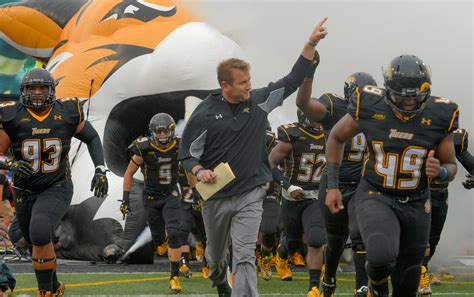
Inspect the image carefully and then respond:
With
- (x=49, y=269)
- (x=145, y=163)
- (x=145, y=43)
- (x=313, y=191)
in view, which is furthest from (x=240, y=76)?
(x=145, y=43)

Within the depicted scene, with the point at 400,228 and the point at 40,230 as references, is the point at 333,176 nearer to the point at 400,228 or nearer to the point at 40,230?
the point at 400,228

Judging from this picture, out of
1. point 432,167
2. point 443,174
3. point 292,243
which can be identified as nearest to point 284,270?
point 292,243

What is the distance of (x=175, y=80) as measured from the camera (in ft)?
41.8

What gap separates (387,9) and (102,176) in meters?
6.00

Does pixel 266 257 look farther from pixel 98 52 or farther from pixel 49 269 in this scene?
pixel 98 52

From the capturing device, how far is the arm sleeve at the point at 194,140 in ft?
20.3

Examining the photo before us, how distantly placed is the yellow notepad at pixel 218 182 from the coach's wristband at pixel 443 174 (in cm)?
130

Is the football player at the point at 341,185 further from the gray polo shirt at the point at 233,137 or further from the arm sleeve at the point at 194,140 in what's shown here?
the arm sleeve at the point at 194,140

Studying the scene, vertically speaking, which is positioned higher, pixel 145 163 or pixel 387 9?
pixel 387 9

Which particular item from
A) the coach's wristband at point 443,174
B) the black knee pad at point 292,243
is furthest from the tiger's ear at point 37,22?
the coach's wristband at point 443,174

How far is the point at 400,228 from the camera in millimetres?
5562

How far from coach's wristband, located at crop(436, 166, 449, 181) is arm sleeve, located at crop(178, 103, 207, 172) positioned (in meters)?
1.63

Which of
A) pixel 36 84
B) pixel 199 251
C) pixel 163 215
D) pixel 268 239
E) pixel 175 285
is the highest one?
pixel 36 84

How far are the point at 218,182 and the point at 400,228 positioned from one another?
1.19m
